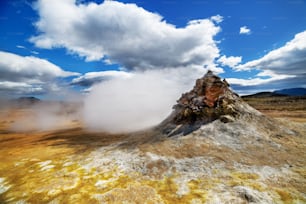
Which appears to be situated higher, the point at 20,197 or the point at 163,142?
the point at 163,142

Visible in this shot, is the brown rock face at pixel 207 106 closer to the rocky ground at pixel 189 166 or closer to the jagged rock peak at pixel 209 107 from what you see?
the jagged rock peak at pixel 209 107

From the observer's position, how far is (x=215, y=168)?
12.0 meters

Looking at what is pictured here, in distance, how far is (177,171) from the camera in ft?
39.9

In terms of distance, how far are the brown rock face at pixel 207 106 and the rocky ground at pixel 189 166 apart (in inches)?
4.2

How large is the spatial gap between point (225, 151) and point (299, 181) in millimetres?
4900

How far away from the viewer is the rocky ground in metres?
9.62

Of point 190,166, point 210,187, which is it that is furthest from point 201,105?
point 210,187

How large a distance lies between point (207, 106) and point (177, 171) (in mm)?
9933

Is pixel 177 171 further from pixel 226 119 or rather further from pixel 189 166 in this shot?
pixel 226 119

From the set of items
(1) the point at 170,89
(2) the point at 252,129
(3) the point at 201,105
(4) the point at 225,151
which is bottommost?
(4) the point at 225,151

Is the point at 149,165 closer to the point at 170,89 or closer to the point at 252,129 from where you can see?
the point at 252,129

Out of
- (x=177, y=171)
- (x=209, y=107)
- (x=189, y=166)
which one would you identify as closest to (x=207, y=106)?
(x=209, y=107)

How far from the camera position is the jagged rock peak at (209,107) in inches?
755

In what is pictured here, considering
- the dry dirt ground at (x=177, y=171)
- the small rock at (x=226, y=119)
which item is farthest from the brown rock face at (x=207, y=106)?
the dry dirt ground at (x=177, y=171)
